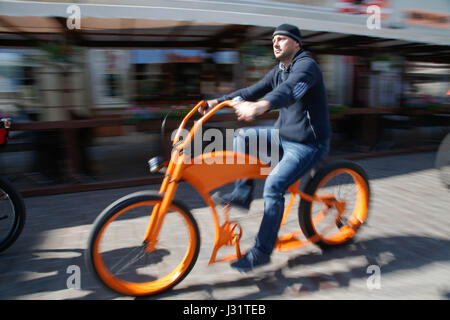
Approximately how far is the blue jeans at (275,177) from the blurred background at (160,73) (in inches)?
106

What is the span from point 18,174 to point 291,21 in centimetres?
493

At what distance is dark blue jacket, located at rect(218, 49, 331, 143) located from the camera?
2.30 meters

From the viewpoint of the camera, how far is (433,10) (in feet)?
36.8

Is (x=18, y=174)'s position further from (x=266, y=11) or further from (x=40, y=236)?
(x=266, y=11)

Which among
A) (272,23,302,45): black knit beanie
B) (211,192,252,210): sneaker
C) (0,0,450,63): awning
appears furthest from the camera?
(0,0,450,63): awning

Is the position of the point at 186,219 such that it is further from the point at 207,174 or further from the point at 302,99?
the point at 302,99

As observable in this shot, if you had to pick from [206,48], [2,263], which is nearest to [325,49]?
[206,48]

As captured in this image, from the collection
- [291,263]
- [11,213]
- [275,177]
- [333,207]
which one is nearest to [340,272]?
[291,263]

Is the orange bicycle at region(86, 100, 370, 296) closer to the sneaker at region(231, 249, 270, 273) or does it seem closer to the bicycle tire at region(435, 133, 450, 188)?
the sneaker at region(231, 249, 270, 273)

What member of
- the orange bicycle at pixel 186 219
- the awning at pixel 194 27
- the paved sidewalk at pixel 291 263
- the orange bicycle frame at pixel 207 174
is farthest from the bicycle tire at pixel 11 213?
the awning at pixel 194 27

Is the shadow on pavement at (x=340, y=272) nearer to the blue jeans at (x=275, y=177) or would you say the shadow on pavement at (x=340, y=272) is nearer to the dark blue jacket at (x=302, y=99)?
the blue jeans at (x=275, y=177)

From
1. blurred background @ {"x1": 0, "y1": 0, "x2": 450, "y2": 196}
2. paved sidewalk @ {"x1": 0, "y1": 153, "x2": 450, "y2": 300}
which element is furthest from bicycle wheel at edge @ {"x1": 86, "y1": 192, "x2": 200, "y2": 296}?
blurred background @ {"x1": 0, "y1": 0, "x2": 450, "y2": 196}

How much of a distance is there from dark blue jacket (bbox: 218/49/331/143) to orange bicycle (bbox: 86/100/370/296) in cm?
34

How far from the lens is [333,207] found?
2.99 m
